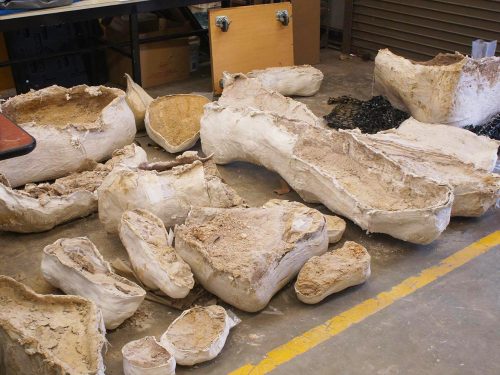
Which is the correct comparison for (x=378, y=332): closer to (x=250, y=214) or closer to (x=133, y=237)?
(x=250, y=214)

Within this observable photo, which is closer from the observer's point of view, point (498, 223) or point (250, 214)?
point (250, 214)

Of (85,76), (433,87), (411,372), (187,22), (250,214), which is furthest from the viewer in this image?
(187,22)

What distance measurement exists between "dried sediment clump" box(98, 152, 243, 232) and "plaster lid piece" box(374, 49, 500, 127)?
189cm

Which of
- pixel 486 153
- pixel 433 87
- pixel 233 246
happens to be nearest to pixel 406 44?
pixel 433 87

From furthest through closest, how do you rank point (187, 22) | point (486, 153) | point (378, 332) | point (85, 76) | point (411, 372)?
point (187, 22)
point (85, 76)
point (486, 153)
point (378, 332)
point (411, 372)

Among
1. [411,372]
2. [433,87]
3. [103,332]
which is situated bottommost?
[411,372]

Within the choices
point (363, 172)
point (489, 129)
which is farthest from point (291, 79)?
point (363, 172)

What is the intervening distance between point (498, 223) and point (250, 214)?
1.62 m

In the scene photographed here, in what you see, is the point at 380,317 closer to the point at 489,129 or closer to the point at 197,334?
the point at 197,334

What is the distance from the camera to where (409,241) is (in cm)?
344

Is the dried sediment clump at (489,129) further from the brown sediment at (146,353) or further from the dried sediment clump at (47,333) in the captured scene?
the dried sediment clump at (47,333)

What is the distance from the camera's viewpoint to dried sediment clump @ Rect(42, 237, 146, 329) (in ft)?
9.19

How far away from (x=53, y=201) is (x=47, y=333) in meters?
1.09

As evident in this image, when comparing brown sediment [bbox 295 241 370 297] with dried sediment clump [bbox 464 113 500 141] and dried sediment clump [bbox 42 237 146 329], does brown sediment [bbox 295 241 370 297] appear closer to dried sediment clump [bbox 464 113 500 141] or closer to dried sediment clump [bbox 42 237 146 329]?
dried sediment clump [bbox 42 237 146 329]
